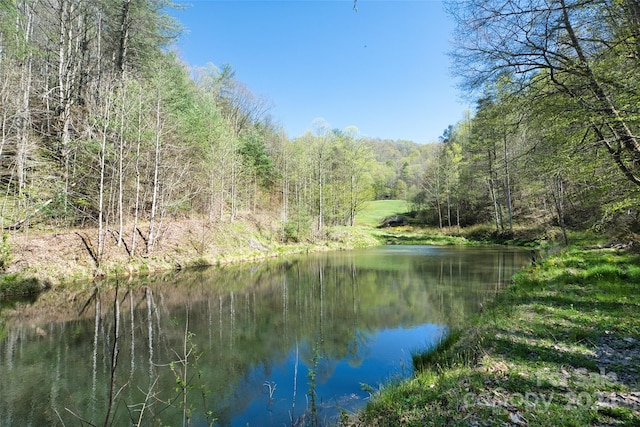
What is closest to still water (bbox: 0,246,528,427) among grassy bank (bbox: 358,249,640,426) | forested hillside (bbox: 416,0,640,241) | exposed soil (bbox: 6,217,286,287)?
grassy bank (bbox: 358,249,640,426)

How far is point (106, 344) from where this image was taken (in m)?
6.88

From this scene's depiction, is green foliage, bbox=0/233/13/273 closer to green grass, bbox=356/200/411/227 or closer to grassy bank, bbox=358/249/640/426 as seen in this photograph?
grassy bank, bbox=358/249/640/426

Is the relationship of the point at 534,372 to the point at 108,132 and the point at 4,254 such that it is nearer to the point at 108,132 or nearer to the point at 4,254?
the point at 4,254

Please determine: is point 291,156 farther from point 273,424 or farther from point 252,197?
point 273,424

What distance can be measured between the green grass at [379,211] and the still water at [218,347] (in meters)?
38.0

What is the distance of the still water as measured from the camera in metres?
4.48

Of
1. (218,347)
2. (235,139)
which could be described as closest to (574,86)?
(218,347)

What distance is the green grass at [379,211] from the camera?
171 feet

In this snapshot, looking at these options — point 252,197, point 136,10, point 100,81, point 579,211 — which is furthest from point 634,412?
point 252,197

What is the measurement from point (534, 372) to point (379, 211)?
53.8 metres

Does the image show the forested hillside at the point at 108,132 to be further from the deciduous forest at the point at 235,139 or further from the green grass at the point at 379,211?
the green grass at the point at 379,211

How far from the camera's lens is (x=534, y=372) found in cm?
399

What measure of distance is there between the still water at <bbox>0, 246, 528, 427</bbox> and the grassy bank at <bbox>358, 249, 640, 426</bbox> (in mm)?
980

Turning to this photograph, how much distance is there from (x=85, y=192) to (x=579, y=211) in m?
33.9
